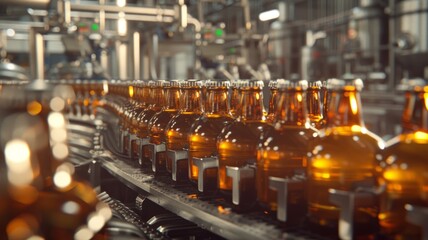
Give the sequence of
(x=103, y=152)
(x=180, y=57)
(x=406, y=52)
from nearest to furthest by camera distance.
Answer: (x=103, y=152), (x=406, y=52), (x=180, y=57)

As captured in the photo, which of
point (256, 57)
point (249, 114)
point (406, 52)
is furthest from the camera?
point (256, 57)

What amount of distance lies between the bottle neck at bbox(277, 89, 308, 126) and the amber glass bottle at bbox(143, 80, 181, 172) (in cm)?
55

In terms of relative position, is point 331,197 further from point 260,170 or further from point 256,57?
point 256,57

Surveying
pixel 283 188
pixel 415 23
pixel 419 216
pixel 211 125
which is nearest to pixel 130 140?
pixel 211 125

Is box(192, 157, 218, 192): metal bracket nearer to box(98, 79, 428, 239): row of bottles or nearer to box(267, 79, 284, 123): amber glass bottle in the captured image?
box(98, 79, 428, 239): row of bottles

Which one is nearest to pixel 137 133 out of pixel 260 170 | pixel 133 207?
pixel 133 207

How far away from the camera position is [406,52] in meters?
5.94

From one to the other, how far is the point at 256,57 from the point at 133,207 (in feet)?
17.9

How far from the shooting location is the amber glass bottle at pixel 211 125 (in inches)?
52.5

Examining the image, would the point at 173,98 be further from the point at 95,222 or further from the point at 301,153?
the point at 95,222

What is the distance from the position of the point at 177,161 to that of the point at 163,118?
25 cm

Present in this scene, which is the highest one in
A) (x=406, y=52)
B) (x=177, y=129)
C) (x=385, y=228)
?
(x=406, y=52)

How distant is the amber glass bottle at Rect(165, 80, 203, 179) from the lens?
1443 mm

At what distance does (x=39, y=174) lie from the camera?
2.59 feet
